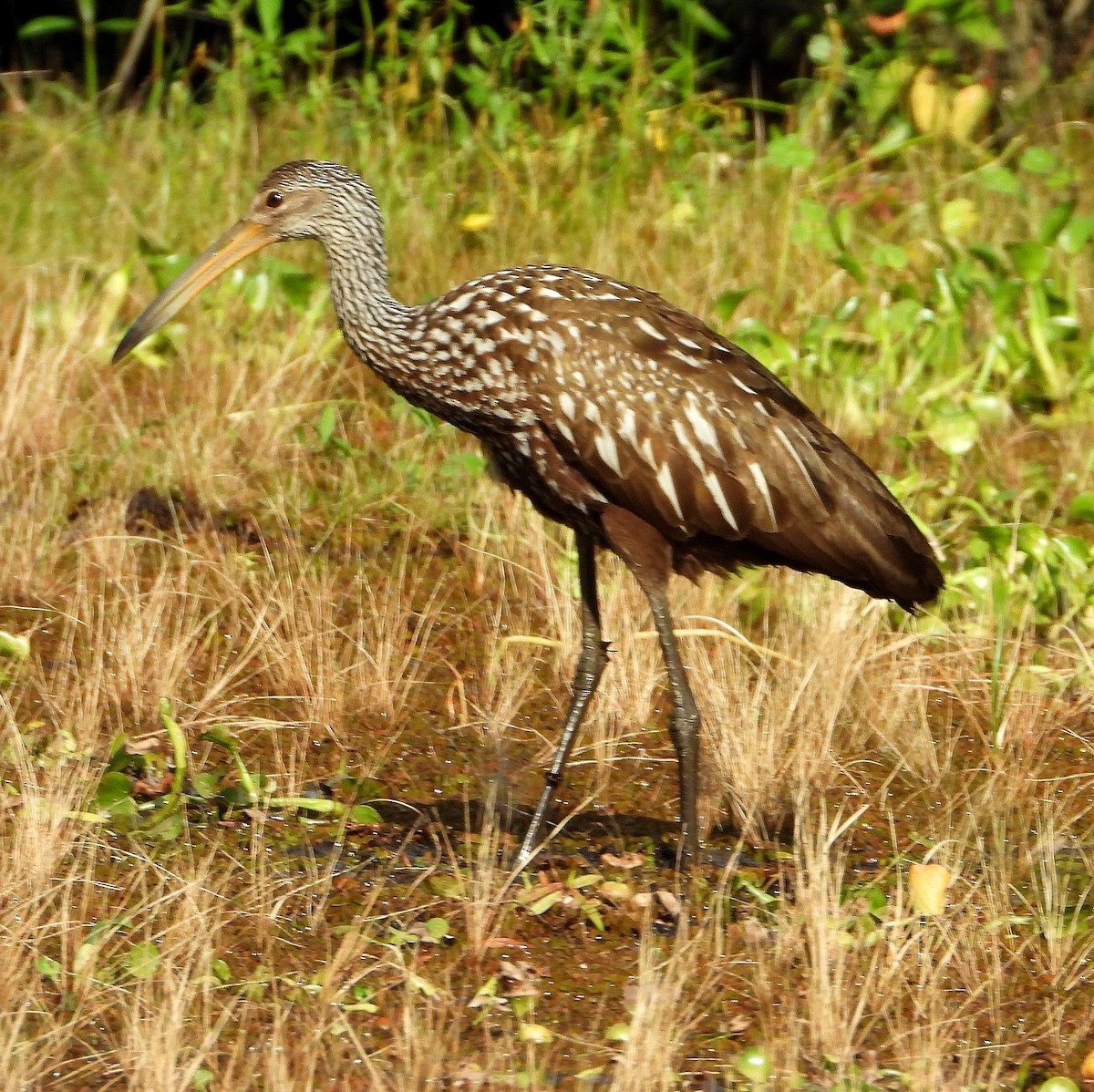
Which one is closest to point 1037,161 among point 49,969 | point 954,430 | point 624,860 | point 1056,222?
point 1056,222

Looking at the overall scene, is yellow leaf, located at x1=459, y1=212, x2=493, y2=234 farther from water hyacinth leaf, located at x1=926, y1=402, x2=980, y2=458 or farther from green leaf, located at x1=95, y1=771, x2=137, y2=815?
green leaf, located at x1=95, y1=771, x2=137, y2=815

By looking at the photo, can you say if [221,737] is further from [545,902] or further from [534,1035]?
[534,1035]

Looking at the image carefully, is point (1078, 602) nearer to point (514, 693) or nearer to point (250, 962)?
point (514, 693)

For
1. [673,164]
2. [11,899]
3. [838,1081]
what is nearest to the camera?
[838,1081]

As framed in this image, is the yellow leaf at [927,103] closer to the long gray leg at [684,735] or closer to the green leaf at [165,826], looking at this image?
the long gray leg at [684,735]

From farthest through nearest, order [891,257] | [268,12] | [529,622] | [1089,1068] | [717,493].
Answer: [268,12] < [891,257] < [529,622] < [717,493] < [1089,1068]

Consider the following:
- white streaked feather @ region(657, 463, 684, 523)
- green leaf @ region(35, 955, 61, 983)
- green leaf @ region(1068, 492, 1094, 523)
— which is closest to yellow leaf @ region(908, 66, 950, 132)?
green leaf @ region(1068, 492, 1094, 523)

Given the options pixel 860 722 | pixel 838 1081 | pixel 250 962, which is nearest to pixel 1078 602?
pixel 860 722

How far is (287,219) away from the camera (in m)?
4.52

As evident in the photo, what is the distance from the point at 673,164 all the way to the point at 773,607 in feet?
8.19

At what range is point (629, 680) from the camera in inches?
195

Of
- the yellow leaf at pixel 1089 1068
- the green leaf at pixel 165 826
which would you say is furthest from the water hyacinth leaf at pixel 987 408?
the green leaf at pixel 165 826

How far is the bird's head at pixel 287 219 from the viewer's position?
446 centimetres

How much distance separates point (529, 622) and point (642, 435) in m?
1.33
